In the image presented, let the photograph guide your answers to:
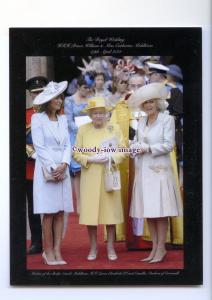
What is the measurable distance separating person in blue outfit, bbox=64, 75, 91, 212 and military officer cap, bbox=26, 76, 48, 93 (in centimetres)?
24

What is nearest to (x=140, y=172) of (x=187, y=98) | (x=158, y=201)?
(x=158, y=201)

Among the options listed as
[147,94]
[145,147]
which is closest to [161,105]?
[147,94]

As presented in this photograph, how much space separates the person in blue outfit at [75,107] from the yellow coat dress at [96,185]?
46mm

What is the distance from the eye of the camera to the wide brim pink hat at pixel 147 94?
7.95 metres

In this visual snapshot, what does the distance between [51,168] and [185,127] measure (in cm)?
125

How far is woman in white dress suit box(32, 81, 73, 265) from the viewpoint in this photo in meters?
7.93

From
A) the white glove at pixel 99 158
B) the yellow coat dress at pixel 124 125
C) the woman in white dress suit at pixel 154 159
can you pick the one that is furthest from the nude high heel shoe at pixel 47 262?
the white glove at pixel 99 158

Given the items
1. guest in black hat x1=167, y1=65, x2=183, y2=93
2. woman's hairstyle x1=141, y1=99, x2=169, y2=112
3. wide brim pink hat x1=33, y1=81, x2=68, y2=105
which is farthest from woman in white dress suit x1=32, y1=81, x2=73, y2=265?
guest in black hat x1=167, y1=65, x2=183, y2=93

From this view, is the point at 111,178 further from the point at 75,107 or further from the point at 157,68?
the point at 157,68

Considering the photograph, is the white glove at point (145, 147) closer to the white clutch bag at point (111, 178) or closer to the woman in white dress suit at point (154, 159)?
the woman in white dress suit at point (154, 159)

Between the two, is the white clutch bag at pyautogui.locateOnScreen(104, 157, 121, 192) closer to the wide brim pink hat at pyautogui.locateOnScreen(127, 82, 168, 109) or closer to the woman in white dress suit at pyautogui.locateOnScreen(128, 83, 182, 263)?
the woman in white dress suit at pyautogui.locateOnScreen(128, 83, 182, 263)

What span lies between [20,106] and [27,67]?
0.35 metres

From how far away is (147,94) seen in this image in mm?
7949
